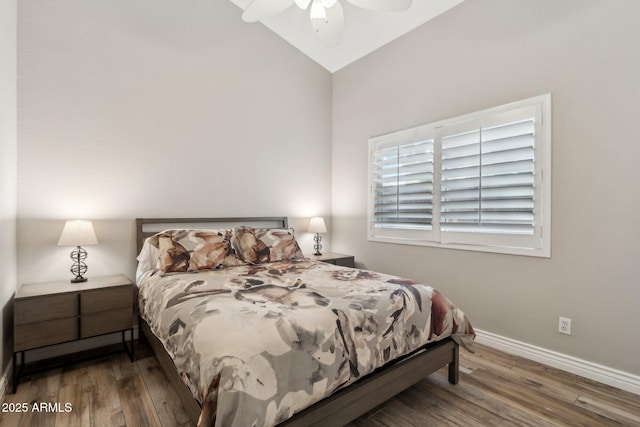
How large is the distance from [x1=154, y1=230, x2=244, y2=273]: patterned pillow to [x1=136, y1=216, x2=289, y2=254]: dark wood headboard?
0.34 m

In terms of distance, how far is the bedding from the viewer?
47.9 inches

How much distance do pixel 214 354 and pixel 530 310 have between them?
8.14 ft

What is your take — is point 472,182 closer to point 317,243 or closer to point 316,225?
point 316,225

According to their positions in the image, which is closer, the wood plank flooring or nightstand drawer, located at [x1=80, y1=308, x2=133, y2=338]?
the wood plank flooring

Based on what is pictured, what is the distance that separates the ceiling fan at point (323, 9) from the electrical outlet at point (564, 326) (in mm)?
2512

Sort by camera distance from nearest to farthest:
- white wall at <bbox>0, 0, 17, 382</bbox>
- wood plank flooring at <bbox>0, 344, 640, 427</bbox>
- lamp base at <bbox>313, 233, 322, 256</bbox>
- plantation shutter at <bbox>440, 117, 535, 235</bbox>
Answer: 1. wood plank flooring at <bbox>0, 344, 640, 427</bbox>
2. white wall at <bbox>0, 0, 17, 382</bbox>
3. plantation shutter at <bbox>440, 117, 535, 235</bbox>
4. lamp base at <bbox>313, 233, 322, 256</bbox>

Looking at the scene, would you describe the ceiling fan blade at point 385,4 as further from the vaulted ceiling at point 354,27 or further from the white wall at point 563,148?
the vaulted ceiling at point 354,27

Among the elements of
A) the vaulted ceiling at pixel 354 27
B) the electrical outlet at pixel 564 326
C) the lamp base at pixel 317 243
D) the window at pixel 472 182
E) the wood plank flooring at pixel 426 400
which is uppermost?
the vaulted ceiling at pixel 354 27

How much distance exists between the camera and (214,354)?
128 centimetres

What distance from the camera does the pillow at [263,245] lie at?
9.75ft

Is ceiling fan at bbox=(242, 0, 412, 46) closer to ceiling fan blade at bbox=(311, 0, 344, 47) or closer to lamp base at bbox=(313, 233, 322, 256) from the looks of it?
ceiling fan blade at bbox=(311, 0, 344, 47)

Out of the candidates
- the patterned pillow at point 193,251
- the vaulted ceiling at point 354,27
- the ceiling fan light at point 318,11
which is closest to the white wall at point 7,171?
the patterned pillow at point 193,251

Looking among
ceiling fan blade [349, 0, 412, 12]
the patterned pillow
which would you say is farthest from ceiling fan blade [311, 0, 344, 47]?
the patterned pillow

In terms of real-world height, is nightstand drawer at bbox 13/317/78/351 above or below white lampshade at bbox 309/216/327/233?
below
